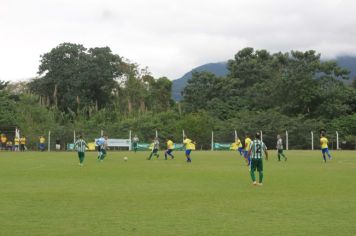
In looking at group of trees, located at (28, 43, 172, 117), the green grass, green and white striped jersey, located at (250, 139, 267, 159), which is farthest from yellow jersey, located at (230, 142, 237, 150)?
green and white striped jersey, located at (250, 139, 267, 159)

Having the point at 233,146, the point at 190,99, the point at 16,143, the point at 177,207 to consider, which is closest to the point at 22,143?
the point at 16,143

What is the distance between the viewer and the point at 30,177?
21.8m

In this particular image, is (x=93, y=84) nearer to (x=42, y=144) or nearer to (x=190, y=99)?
(x=190, y=99)

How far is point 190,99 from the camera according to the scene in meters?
75.9

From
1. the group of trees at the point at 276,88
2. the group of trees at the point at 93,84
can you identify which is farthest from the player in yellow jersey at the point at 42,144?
the group of trees at the point at 276,88

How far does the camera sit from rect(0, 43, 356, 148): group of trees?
64.5 metres

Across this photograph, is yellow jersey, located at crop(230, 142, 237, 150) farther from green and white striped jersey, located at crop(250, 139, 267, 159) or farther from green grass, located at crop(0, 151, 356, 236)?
green and white striped jersey, located at crop(250, 139, 267, 159)

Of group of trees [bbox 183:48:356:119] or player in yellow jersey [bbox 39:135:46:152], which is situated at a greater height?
group of trees [bbox 183:48:356:119]

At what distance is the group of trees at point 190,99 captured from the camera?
212ft

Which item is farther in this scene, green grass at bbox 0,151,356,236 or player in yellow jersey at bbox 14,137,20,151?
player in yellow jersey at bbox 14,137,20,151

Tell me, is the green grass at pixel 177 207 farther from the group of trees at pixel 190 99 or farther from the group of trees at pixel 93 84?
the group of trees at pixel 93 84

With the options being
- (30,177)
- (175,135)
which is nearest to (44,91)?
(175,135)

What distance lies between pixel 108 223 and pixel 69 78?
235ft

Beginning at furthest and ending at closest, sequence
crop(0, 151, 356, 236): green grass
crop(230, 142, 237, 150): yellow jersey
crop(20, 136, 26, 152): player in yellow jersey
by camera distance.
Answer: crop(230, 142, 237, 150): yellow jersey → crop(20, 136, 26, 152): player in yellow jersey → crop(0, 151, 356, 236): green grass
